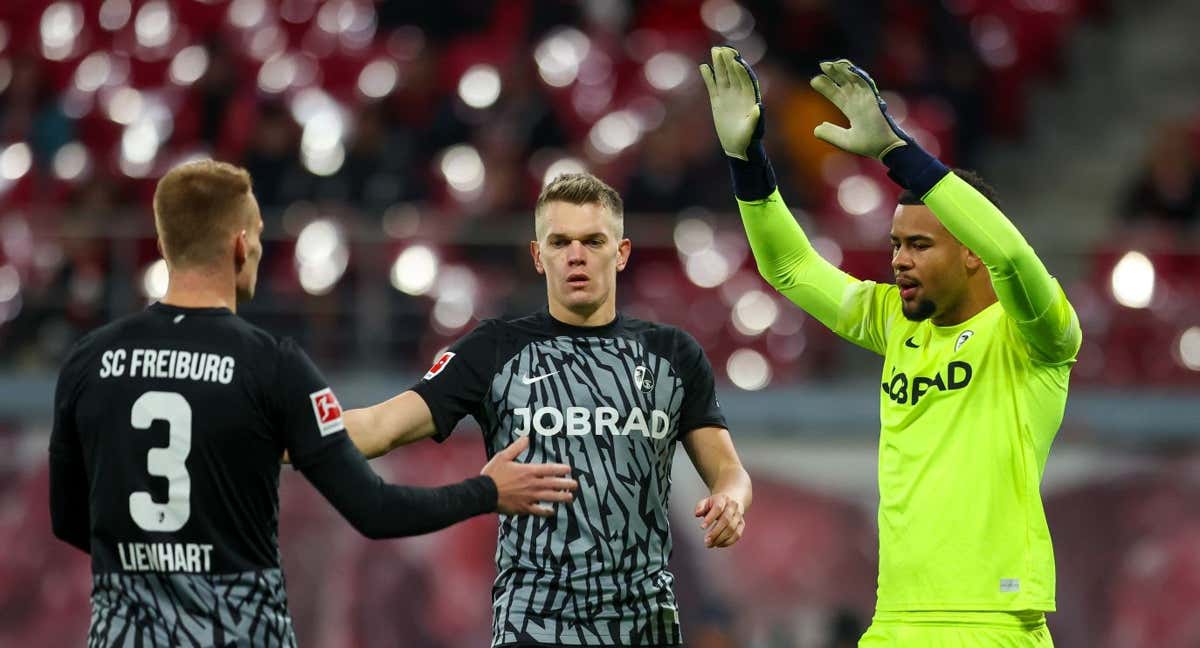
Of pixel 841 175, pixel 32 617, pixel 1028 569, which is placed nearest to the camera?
pixel 1028 569

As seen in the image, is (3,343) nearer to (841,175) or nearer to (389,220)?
(389,220)

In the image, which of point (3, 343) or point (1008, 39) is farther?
point (1008, 39)

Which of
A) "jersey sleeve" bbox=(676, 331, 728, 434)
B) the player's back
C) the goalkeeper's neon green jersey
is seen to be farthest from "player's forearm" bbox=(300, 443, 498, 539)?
the goalkeeper's neon green jersey

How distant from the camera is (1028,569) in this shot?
5250mm

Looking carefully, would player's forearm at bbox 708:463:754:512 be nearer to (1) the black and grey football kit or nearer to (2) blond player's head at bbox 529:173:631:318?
(2) blond player's head at bbox 529:173:631:318

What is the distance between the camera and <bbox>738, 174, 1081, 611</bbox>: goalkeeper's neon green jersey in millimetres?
5156

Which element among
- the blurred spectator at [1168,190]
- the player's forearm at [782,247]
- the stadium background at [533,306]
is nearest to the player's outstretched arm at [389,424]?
the player's forearm at [782,247]

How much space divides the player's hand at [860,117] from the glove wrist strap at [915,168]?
0.03 m

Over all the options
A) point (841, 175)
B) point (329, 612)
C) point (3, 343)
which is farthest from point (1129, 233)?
point (3, 343)

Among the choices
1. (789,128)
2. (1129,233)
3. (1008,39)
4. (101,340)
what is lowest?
(101,340)

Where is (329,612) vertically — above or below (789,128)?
below

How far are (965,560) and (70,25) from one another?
1126 centimetres

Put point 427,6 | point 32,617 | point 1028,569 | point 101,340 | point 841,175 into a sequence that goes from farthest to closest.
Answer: point 427,6
point 841,175
point 32,617
point 1028,569
point 101,340

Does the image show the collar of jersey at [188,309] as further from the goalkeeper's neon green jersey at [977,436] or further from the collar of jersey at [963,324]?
the collar of jersey at [963,324]
